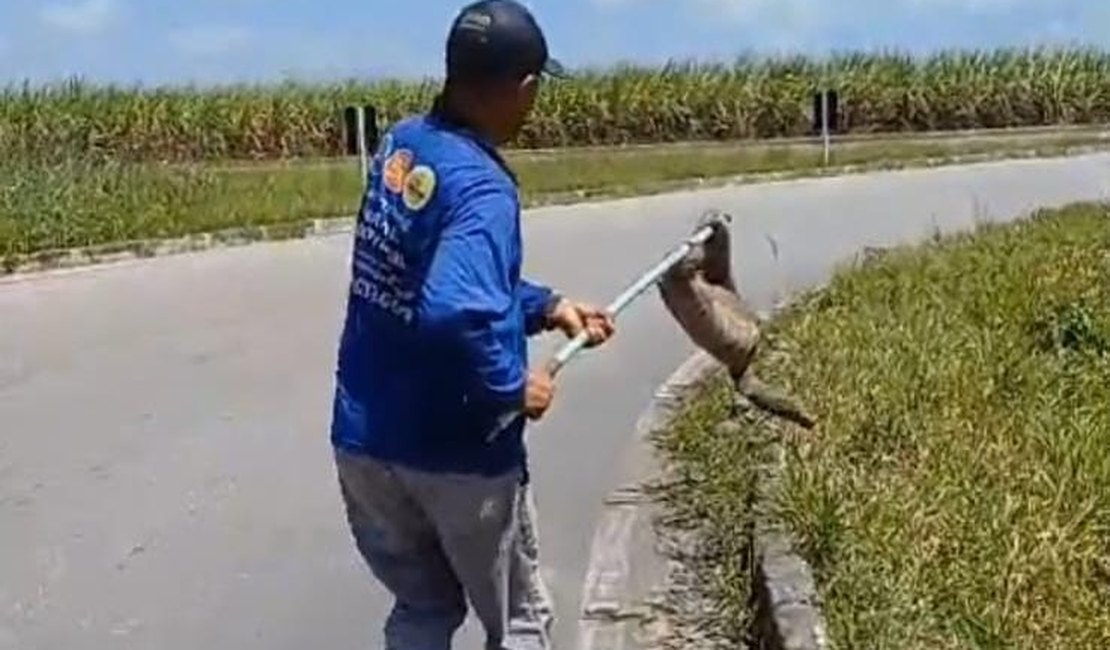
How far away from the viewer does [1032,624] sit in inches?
240

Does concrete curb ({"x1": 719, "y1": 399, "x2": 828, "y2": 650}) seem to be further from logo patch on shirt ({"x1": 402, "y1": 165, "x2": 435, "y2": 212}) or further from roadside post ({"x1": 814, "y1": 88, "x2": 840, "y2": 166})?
roadside post ({"x1": 814, "y1": 88, "x2": 840, "y2": 166})

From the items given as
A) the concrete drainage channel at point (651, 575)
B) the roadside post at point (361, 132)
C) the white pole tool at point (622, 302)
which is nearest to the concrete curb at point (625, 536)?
the concrete drainage channel at point (651, 575)

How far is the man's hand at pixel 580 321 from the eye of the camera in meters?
4.94

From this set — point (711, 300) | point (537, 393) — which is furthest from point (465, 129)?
point (711, 300)

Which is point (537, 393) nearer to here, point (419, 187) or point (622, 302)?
point (419, 187)

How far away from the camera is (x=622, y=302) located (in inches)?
201

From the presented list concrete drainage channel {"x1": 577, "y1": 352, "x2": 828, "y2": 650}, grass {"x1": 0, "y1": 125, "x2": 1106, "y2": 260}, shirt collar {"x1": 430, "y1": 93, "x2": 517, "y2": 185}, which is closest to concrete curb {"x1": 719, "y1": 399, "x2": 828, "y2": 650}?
concrete drainage channel {"x1": 577, "y1": 352, "x2": 828, "y2": 650}

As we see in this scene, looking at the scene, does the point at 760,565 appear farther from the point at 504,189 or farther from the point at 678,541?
the point at 504,189

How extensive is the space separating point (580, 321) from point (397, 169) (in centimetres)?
64

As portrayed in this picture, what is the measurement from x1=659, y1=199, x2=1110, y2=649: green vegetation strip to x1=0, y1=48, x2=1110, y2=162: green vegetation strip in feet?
80.8

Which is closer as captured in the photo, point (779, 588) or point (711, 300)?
point (711, 300)

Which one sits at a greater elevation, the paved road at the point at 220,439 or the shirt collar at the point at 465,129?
the shirt collar at the point at 465,129

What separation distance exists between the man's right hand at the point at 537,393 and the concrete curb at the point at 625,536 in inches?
89.5

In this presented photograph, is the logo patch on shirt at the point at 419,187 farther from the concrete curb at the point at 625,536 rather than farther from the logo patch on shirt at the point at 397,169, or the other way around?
the concrete curb at the point at 625,536
